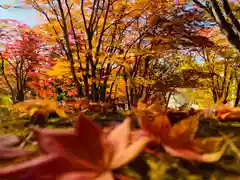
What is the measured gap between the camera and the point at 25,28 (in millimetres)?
5727

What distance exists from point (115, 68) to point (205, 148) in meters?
5.74

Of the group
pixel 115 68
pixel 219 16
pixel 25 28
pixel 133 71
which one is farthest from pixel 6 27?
pixel 219 16

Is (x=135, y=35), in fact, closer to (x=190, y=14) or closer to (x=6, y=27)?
(x=190, y=14)

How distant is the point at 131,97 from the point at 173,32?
190 cm

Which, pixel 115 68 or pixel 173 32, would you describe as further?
pixel 115 68

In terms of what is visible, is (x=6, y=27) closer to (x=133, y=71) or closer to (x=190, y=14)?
(x=133, y=71)

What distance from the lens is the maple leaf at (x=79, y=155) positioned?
20 cm

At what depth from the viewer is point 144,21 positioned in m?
5.23

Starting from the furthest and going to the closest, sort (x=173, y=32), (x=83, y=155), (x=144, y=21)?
(x=144, y=21) → (x=173, y=32) → (x=83, y=155)

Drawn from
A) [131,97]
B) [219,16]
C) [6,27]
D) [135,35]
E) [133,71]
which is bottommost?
[131,97]

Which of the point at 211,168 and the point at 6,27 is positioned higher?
the point at 6,27

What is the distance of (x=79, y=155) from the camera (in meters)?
0.21

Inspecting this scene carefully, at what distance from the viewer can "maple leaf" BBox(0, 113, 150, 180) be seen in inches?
7.8

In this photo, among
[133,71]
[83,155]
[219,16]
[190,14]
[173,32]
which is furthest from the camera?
[133,71]
